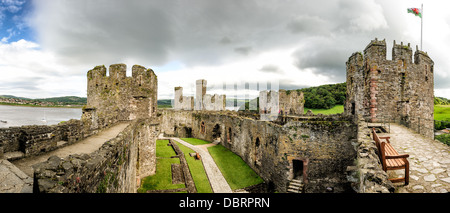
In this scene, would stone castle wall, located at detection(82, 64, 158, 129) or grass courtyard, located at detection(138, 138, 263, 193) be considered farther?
stone castle wall, located at detection(82, 64, 158, 129)

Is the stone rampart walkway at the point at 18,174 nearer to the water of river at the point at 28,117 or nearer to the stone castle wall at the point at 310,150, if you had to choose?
the stone castle wall at the point at 310,150

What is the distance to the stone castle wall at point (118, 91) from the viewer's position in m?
13.7

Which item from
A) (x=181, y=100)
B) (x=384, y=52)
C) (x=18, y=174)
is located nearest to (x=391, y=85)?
(x=384, y=52)

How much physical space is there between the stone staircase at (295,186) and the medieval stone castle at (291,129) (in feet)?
0.55

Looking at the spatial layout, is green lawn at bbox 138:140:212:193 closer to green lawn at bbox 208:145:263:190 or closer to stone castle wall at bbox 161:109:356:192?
green lawn at bbox 208:145:263:190

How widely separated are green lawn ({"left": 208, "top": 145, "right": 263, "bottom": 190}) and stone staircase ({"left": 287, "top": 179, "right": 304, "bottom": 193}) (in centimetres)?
269

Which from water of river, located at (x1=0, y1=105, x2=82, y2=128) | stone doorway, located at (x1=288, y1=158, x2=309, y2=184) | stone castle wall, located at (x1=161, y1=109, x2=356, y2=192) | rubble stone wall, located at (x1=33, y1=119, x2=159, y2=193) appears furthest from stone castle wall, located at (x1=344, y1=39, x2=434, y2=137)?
water of river, located at (x1=0, y1=105, x2=82, y2=128)

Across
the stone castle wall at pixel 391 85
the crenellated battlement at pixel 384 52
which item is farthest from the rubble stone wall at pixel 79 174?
the crenellated battlement at pixel 384 52

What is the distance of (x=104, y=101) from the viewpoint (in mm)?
13711

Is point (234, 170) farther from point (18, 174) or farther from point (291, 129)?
point (18, 174)

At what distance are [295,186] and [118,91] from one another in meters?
12.8

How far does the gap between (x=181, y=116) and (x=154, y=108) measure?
14625 millimetres

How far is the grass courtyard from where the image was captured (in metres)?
12.4
